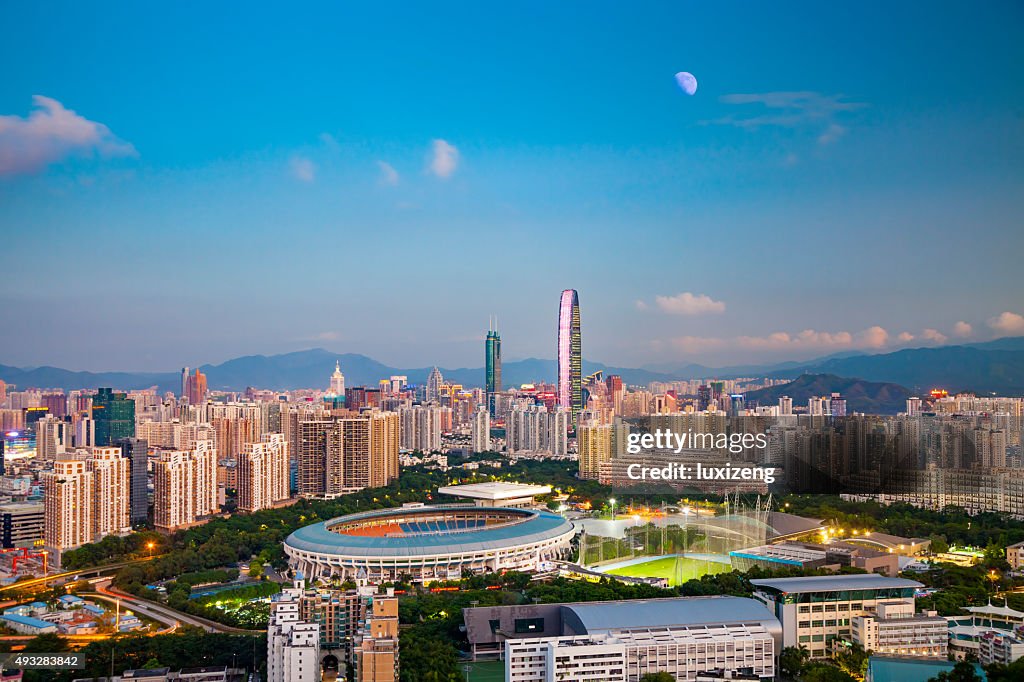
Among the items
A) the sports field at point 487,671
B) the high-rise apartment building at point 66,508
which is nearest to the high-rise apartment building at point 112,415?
the high-rise apartment building at point 66,508

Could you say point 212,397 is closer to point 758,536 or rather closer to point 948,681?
point 758,536

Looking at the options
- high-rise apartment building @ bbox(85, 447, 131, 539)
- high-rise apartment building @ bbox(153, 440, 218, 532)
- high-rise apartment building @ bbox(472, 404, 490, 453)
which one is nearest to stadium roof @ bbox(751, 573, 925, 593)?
high-rise apartment building @ bbox(85, 447, 131, 539)

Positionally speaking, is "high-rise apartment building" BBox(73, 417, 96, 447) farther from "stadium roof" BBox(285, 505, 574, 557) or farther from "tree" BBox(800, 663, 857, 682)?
"tree" BBox(800, 663, 857, 682)

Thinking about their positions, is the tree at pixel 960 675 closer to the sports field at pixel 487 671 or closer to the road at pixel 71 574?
the sports field at pixel 487 671

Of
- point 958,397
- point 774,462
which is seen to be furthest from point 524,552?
point 958,397

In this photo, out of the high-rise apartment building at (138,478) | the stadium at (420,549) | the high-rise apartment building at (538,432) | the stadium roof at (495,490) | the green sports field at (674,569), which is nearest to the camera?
the green sports field at (674,569)

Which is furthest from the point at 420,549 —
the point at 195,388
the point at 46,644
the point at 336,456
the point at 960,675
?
the point at 195,388

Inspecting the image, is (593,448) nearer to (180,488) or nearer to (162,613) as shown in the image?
(180,488)
